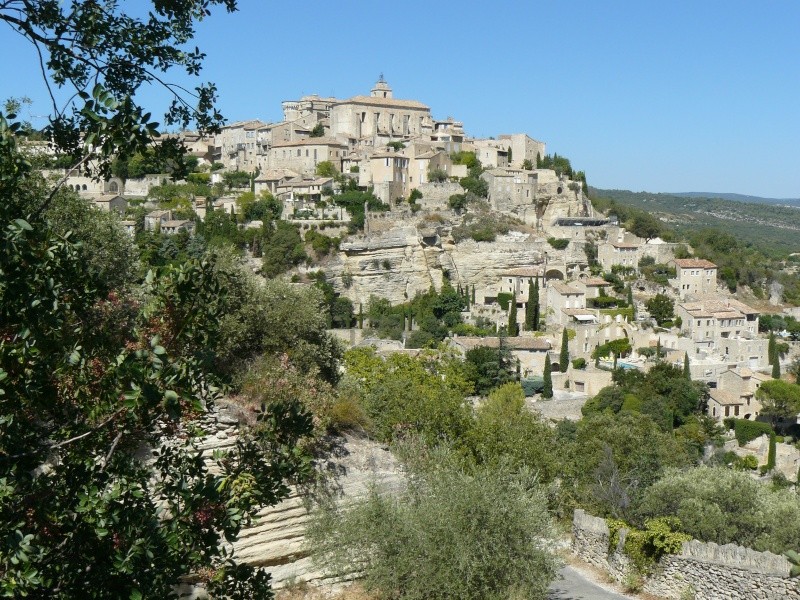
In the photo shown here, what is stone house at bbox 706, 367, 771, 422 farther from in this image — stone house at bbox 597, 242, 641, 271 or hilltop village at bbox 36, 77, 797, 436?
stone house at bbox 597, 242, 641, 271

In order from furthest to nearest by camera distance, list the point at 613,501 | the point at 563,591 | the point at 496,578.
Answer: the point at 613,501 < the point at 563,591 < the point at 496,578

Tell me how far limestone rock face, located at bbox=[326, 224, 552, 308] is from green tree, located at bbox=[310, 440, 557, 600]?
4535 cm

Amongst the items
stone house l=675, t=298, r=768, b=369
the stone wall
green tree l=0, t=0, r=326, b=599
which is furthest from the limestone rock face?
green tree l=0, t=0, r=326, b=599

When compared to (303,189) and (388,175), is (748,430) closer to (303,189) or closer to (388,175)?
(388,175)

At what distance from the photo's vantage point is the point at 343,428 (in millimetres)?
12500

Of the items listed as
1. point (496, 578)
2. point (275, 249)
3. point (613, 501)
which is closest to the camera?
point (496, 578)

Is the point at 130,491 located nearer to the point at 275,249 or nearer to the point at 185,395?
the point at 185,395

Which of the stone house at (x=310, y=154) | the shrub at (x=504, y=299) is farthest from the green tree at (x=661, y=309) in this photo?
the stone house at (x=310, y=154)

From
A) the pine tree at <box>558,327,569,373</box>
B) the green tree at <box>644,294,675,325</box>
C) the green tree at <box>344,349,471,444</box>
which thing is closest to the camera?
the green tree at <box>344,349,471,444</box>

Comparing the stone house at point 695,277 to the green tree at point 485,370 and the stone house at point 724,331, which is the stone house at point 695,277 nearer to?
the stone house at point 724,331

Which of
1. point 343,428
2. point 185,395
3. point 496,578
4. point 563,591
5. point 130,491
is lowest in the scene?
point 563,591

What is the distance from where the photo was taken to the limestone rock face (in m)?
56.1

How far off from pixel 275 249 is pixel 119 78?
4983cm

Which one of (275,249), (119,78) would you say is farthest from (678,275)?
(119,78)
